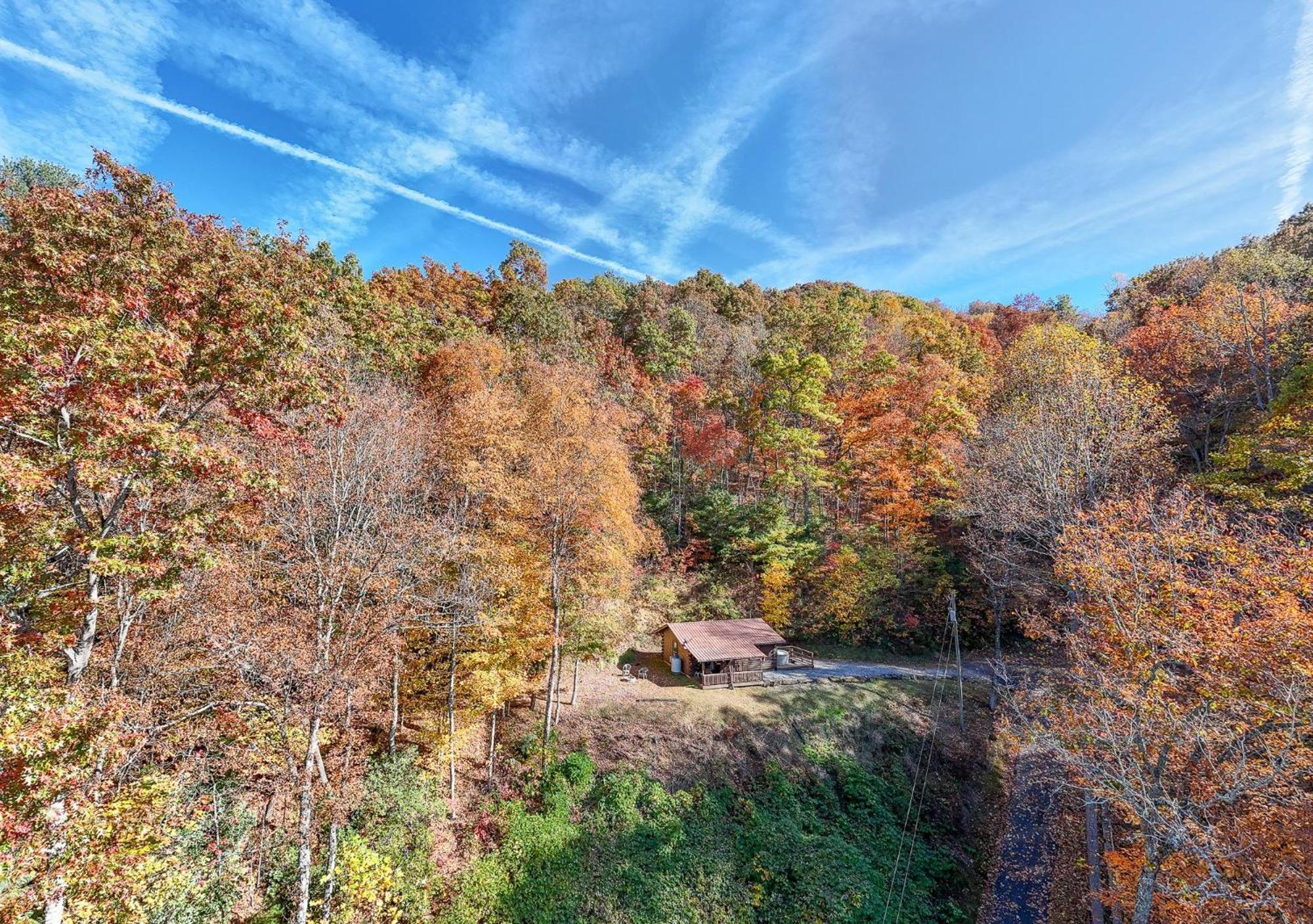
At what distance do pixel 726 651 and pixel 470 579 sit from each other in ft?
42.5

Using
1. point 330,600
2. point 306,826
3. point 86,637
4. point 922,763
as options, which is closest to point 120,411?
point 86,637

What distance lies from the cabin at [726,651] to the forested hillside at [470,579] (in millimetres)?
2477

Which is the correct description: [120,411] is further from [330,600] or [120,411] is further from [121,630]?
[330,600]

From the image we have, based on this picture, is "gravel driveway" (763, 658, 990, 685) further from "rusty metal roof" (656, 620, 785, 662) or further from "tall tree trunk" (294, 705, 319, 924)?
"tall tree trunk" (294, 705, 319, 924)

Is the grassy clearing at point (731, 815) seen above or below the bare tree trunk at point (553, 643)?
below

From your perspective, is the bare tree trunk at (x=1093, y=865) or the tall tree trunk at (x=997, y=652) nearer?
the bare tree trunk at (x=1093, y=865)

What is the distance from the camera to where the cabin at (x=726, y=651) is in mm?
22094

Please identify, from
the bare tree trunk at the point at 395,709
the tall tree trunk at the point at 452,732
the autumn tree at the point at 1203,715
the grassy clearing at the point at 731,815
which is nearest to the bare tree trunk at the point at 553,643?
the grassy clearing at the point at 731,815

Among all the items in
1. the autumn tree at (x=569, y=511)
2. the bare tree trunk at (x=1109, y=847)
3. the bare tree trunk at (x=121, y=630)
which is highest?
the autumn tree at (x=569, y=511)

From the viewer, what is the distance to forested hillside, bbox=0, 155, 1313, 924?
7.78 m

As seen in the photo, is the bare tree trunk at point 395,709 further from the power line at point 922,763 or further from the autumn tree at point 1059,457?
the autumn tree at point 1059,457

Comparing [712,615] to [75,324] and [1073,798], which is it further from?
[75,324]

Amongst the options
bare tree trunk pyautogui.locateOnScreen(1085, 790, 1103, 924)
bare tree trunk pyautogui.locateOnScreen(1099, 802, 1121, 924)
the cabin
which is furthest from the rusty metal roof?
bare tree trunk pyautogui.locateOnScreen(1099, 802, 1121, 924)

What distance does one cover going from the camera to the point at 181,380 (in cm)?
855
